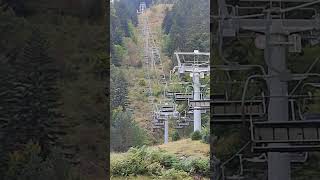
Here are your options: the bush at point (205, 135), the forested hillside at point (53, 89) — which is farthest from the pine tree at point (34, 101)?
the bush at point (205, 135)

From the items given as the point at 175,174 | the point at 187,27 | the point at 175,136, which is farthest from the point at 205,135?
the point at 187,27

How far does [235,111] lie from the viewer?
7.06 ft

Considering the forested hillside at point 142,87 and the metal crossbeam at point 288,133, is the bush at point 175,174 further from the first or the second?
the metal crossbeam at point 288,133

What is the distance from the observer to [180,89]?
217 cm

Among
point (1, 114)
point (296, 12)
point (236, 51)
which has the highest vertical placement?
point (296, 12)

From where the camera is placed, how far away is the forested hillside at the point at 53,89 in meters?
2.10

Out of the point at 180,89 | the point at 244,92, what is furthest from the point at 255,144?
the point at 180,89

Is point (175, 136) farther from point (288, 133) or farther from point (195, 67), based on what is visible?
point (288, 133)

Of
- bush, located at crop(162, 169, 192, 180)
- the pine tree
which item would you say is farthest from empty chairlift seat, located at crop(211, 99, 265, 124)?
the pine tree

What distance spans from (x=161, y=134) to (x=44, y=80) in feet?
2.04

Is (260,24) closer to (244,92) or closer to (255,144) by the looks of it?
(244,92)

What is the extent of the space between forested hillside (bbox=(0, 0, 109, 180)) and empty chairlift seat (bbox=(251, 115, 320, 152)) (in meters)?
0.75

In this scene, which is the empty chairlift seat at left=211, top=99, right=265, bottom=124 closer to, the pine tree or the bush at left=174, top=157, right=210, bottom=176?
the bush at left=174, top=157, right=210, bottom=176

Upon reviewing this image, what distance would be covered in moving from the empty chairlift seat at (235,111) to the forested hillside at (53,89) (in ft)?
1.80
